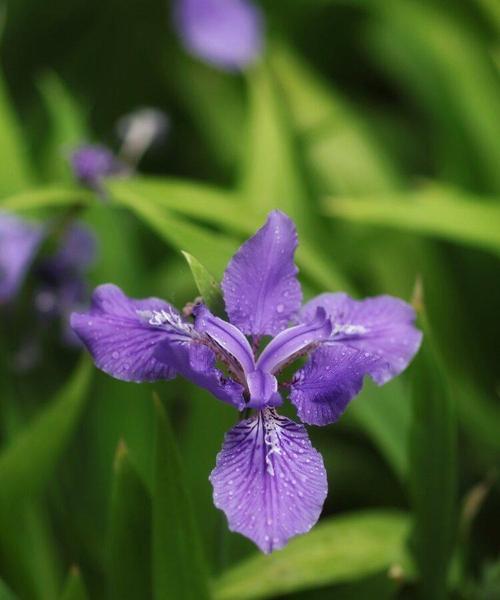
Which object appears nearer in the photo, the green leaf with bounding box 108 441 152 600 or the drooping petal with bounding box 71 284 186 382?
the drooping petal with bounding box 71 284 186 382

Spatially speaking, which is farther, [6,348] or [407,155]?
[407,155]

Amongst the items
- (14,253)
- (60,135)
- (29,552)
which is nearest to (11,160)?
(60,135)

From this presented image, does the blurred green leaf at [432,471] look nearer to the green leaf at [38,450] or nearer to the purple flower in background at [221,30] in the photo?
the green leaf at [38,450]

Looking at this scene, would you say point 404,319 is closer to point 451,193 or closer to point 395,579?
point 395,579

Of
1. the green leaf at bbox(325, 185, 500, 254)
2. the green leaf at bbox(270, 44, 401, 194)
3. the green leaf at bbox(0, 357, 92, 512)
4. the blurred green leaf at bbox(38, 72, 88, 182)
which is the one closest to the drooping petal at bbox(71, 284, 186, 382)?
the green leaf at bbox(0, 357, 92, 512)

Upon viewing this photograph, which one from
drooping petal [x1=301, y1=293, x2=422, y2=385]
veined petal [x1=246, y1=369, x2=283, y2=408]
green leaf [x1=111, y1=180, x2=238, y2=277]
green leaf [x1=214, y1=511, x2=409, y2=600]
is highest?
veined petal [x1=246, y1=369, x2=283, y2=408]

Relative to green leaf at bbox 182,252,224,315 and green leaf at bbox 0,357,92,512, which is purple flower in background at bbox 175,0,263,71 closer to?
green leaf at bbox 0,357,92,512

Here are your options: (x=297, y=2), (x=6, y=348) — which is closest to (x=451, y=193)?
(x=6, y=348)
